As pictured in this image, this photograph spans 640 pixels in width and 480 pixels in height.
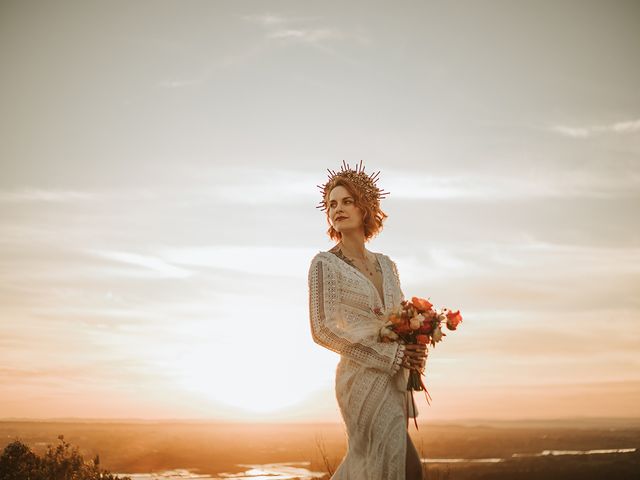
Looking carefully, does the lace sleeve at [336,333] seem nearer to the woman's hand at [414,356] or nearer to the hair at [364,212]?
the woman's hand at [414,356]

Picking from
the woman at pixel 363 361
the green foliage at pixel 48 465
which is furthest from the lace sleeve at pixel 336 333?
the green foliage at pixel 48 465

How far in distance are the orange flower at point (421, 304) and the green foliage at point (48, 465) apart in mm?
7553

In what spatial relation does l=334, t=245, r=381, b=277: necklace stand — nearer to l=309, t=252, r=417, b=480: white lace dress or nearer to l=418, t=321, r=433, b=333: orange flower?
l=309, t=252, r=417, b=480: white lace dress

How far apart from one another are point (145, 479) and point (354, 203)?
8379 millimetres

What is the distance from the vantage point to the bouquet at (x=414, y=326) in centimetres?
552

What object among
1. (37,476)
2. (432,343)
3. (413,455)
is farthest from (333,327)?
(37,476)

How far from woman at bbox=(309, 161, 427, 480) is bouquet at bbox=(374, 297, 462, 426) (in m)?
0.08

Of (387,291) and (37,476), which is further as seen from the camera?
(37,476)

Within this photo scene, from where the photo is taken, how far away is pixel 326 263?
5965 millimetres

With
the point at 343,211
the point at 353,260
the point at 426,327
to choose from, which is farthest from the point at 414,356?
the point at 343,211

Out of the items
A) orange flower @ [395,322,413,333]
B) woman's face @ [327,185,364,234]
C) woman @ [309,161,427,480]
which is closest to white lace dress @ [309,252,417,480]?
woman @ [309,161,427,480]

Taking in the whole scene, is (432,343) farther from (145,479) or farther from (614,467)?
(614,467)

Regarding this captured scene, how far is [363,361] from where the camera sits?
18.3 feet

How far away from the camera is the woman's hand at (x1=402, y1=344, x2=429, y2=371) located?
5602 mm
